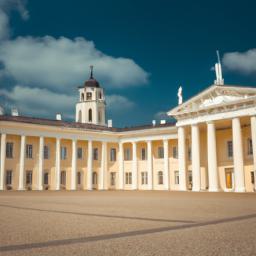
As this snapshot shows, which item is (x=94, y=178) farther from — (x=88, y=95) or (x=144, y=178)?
(x=88, y=95)

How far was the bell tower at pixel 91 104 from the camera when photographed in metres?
76.9

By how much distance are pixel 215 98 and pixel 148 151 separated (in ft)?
48.9

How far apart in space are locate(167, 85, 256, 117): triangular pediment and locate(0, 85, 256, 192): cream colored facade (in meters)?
0.11

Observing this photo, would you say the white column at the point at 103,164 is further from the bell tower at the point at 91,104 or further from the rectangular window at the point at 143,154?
the bell tower at the point at 91,104

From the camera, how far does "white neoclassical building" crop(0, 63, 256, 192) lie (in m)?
39.2

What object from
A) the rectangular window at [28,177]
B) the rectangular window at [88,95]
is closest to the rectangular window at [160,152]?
the rectangular window at [28,177]

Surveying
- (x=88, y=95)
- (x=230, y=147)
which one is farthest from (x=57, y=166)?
(x=88, y=95)

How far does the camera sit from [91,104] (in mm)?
77375

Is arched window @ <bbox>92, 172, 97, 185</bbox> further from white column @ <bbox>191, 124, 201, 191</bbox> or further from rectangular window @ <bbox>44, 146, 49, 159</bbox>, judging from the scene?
white column @ <bbox>191, 124, 201, 191</bbox>

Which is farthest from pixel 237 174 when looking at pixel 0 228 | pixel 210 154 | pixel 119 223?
pixel 0 228

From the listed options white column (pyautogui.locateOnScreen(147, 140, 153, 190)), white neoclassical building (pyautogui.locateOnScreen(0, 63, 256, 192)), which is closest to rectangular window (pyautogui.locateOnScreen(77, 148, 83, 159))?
white neoclassical building (pyautogui.locateOnScreen(0, 63, 256, 192))

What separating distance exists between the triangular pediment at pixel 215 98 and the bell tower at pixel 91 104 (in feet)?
114

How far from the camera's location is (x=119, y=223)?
10.8 m

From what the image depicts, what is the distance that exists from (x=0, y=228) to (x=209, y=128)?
108 feet
